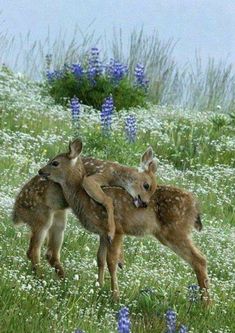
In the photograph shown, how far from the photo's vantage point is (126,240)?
10594mm

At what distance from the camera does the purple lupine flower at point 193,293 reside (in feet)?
27.7

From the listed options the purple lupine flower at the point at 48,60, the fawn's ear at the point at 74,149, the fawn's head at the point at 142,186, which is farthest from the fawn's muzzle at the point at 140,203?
the purple lupine flower at the point at 48,60

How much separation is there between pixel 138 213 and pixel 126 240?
1778mm

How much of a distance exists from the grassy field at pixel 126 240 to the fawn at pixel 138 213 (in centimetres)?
26

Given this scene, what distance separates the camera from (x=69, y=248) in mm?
9852

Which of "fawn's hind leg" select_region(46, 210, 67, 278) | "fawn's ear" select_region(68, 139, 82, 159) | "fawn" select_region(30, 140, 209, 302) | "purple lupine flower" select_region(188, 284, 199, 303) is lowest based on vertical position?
"purple lupine flower" select_region(188, 284, 199, 303)

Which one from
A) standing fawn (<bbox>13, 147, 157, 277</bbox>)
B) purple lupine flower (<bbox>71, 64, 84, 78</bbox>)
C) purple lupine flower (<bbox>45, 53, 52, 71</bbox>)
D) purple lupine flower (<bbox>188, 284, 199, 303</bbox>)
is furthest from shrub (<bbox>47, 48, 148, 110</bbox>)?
purple lupine flower (<bbox>188, 284, 199, 303</bbox>)

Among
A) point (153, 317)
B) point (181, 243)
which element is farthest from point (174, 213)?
point (153, 317)

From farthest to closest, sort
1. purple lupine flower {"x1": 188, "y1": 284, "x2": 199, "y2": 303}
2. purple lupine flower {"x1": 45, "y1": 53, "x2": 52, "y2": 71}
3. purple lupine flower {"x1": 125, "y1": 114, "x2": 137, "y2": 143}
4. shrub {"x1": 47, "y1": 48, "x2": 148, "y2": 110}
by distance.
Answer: purple lupine flower {"x1": 45, "y1": 53, "x2": 52, "y2": 71} → shrub {"x1": 47, "y1": 48, "x2": 148, "y2": 110} → purple lupine flower {"x1": 125, "y1": 114, "x2": 137, "y2": 143} → purple lupine flower {"x1": 188, "y1": 284, "x2": 199, "y2": 303}

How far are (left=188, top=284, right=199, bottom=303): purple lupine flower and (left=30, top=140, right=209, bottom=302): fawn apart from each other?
0.18m

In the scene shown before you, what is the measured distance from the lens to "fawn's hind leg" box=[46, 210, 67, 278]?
9.09 meters

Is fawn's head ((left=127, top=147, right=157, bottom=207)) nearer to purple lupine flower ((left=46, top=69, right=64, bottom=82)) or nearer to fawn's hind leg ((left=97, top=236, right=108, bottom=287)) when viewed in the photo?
fawn's hind leg ((left=97, top=236, right=108, bottom=287))

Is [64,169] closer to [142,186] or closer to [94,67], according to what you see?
[142,186]

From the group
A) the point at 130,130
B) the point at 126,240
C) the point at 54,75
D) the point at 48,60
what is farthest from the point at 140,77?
the point at 126,240
